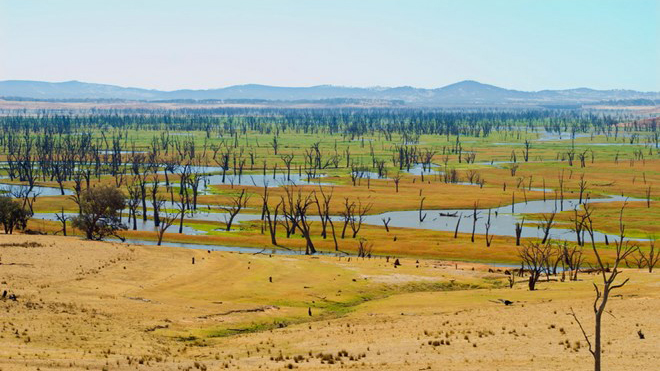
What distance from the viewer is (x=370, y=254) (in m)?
85.1

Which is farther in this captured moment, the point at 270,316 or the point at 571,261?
the point at 571,261

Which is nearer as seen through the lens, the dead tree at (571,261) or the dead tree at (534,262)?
the dead tree at (534,262)

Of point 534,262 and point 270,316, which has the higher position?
point 534,262

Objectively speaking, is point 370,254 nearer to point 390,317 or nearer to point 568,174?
point 390,317

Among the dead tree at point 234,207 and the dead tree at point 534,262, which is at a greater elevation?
the dead tree at point 534,262

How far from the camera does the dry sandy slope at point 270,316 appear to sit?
34656 millimetres

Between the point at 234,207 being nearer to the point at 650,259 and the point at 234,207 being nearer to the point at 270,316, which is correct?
the point at 650,259

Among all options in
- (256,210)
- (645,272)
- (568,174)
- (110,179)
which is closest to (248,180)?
(110,179)

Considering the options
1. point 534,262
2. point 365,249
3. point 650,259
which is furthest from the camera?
point 365,249

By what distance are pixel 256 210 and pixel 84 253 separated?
56368 millimetres

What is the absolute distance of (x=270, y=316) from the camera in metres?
49.0

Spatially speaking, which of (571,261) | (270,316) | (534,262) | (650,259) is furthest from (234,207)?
(270,316)

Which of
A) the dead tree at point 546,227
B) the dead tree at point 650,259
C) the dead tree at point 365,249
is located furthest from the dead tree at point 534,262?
the dead tree at point 365,249

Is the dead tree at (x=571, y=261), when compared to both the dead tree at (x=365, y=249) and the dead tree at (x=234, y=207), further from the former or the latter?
the dead tree at (x=234, y=207)
